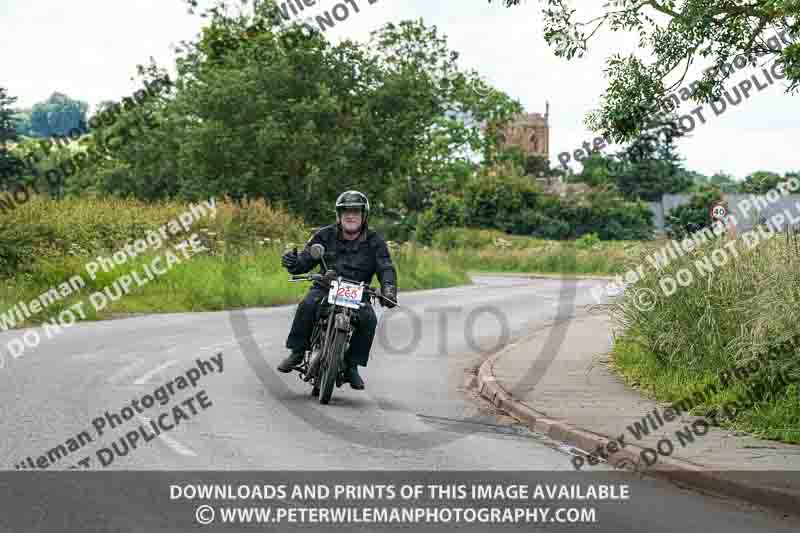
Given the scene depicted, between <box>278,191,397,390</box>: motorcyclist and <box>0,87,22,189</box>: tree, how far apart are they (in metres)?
49.8

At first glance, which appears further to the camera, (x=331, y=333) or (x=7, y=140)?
(x=7, y=140)

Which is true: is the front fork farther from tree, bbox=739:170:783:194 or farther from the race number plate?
tree, bbox=739:170:783:194

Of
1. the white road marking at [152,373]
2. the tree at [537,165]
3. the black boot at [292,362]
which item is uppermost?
the tree at [537,165]

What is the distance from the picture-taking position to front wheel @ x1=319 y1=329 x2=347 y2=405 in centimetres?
1141

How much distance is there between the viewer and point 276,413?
11.0m

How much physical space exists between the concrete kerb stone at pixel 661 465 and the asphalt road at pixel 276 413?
134mm

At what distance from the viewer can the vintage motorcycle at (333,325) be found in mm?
11438

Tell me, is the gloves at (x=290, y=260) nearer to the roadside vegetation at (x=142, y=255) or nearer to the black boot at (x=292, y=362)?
the black boot at (x=292, y=362)

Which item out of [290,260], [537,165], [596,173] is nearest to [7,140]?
[596,173]

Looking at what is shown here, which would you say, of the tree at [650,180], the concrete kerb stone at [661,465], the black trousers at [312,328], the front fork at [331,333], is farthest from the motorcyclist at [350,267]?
the tree at [650,180]

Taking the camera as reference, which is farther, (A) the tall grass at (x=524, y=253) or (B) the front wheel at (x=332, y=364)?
(A) the tall grass at (x=524, y=253)

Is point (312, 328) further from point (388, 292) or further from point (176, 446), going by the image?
point (176, 446)

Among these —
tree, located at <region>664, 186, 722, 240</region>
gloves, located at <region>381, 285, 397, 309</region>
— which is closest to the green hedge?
tree, located at <region>664, 186, 722, 240</region>

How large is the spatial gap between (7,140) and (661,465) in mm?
66408
